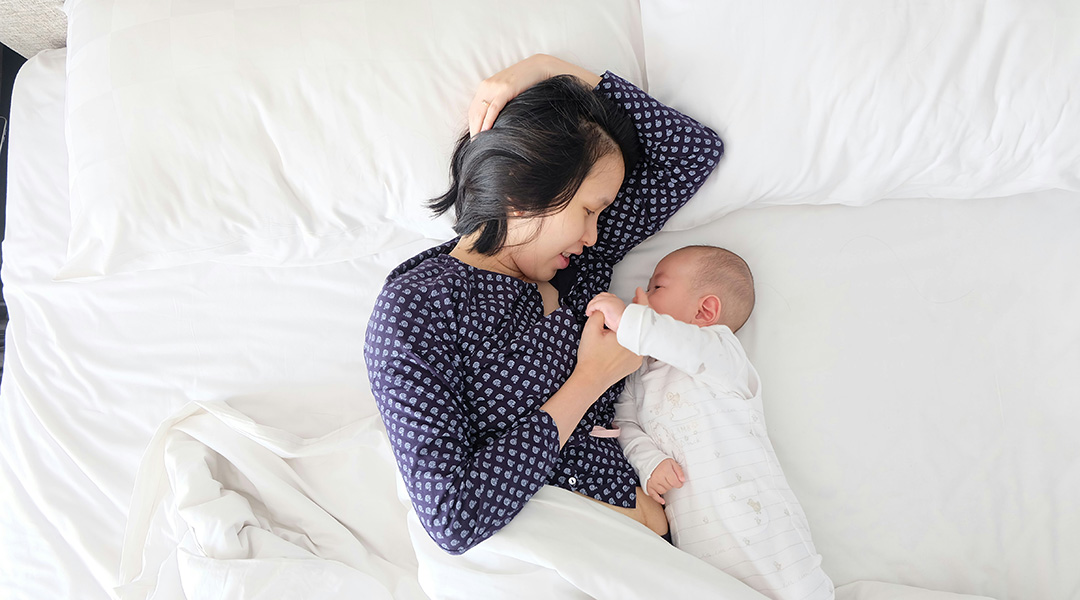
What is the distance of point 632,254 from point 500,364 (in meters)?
0.43

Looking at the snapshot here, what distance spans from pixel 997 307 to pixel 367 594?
1.32 metres

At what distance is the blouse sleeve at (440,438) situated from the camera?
109 cm

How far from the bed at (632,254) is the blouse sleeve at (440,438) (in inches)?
3.8

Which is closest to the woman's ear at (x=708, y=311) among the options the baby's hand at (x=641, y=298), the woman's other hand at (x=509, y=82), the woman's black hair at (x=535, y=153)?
the baby's hand at (x=641, y=298)

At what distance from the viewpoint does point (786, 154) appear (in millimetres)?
1321

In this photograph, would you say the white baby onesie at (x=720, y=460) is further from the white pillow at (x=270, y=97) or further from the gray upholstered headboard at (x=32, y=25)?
the gray upholstered headboard at (x=32, y=25)

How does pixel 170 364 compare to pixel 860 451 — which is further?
pixel 170 364

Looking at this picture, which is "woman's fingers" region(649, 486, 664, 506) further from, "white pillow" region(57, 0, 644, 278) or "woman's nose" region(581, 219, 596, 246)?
"white pillow" region(57, 0, 644, 278)

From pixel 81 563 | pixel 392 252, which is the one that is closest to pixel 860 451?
pixel 392 252

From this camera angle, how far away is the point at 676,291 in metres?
1.33

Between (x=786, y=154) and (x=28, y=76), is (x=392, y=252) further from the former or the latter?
(x=28, y=76)

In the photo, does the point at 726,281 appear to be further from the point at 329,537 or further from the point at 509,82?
the point at 329,537

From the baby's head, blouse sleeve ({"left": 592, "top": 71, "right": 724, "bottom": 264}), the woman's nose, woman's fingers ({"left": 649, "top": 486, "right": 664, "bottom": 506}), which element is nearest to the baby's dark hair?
the baby's head

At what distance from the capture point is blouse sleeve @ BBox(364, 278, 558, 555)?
109 centimetres
